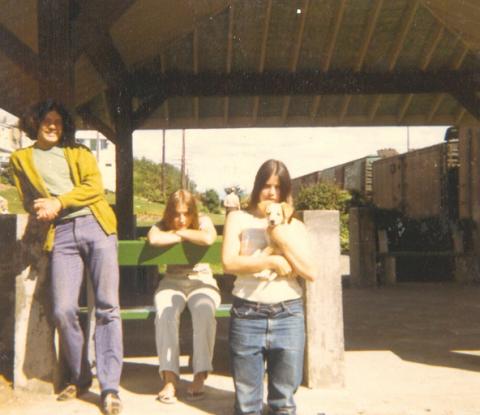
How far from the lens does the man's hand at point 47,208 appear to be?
4.26m

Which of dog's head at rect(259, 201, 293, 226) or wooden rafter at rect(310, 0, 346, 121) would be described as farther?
wooden rafter at rect(310, 0, 346, 121)

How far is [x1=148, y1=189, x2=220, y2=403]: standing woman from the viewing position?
4.57m

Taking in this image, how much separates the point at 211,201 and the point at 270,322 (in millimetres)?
53815

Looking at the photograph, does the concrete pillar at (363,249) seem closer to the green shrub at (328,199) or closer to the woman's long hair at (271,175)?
the green shrub at (328,199)

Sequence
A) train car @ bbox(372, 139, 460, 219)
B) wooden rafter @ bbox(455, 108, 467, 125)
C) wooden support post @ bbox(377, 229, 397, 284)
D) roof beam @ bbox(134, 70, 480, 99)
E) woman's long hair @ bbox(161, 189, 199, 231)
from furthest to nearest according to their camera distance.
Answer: train car @ bbox(372, 139, 460, 219)
wooden rafter @ bbox(455, 108, 467, 125)
wooden support post @ bbox(377, 229, 397, 284)
roof beam @ bbox(134, 70, 480, 99)
woman's long hair @ bbox(161, 189, 199, 231)

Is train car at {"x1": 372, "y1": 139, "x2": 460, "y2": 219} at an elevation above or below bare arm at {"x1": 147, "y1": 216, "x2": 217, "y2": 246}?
above

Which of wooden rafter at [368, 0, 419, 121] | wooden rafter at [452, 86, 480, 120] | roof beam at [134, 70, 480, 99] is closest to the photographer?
wooden rafter at [368, 0, 419, 121]

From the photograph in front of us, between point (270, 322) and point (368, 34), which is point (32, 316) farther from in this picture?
point (368, 34)

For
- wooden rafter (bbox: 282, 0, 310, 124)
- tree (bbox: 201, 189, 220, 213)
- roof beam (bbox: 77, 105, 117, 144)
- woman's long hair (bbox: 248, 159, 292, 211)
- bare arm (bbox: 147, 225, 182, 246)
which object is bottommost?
bare arm (bbox: 147, 225, 182, 246)

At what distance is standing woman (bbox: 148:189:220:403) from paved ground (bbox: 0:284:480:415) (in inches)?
7.6

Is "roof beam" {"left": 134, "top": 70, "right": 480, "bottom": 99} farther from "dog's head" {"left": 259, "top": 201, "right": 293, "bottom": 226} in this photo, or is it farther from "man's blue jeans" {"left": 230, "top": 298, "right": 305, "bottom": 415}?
"man's blue jeans" {"left": 230, "top": 298, "right": 305, "bottom": 415}

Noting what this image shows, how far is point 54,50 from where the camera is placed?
5.25 m

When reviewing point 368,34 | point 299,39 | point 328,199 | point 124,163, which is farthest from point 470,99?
point 328,199

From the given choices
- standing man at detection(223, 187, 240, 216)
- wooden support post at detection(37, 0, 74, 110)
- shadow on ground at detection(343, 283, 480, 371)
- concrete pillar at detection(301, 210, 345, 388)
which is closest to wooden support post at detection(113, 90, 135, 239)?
shadow on ground at detection(343, 283, 480, 371)
